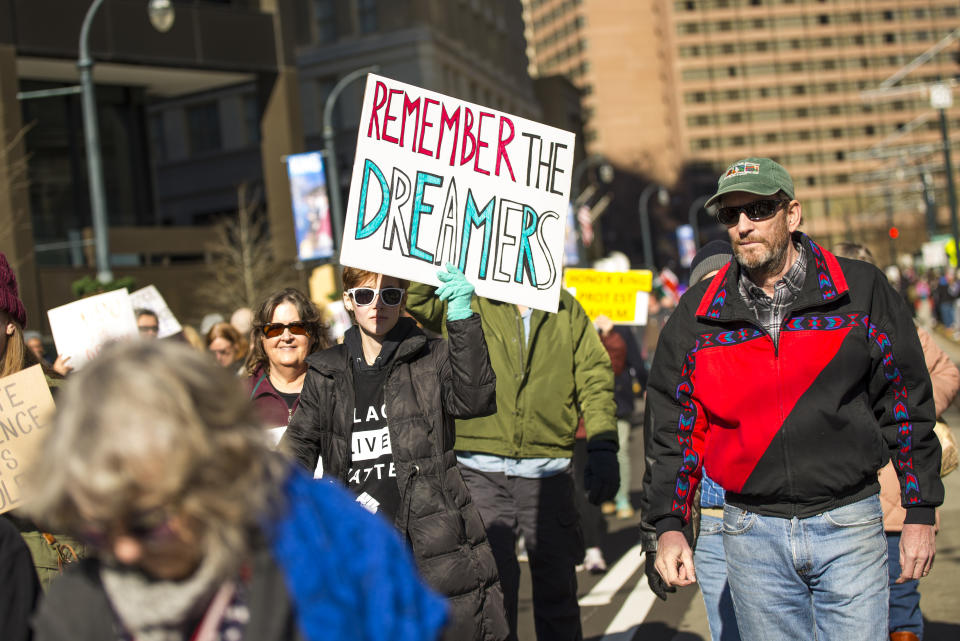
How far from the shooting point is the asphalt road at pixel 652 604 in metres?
6.85

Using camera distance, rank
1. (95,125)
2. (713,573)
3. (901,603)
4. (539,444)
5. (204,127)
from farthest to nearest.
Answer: (204,127) < (95,125) < (539,444) < (901,603) < (713,573)

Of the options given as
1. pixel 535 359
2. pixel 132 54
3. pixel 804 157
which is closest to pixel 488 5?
pixel 132 54

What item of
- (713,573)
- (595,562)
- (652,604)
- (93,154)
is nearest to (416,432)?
(713,573)

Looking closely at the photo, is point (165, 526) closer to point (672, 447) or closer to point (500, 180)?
point (672, 447)

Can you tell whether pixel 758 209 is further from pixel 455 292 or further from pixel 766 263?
pixel 455 292

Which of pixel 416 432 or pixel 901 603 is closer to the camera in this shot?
pixel 416 432

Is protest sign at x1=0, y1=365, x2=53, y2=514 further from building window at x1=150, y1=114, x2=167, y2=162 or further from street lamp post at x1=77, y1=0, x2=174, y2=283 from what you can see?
building window at x1=150, y1=114, x2=167, y2=162

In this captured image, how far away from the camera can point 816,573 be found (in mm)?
3916

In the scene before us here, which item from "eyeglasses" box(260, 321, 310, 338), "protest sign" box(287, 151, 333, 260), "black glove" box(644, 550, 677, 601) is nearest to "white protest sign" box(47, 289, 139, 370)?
"eyeglasses" box(260, 321, 310, 338)

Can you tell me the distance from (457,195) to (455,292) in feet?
2.67

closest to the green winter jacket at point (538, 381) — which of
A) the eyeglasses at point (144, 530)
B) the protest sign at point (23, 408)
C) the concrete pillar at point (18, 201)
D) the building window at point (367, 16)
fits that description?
the protest sign at point (23, 408)

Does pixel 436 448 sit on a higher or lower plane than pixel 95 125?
lower

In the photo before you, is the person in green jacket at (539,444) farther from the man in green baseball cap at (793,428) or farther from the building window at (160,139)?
the building window at (160,139)

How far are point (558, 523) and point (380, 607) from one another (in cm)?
384
